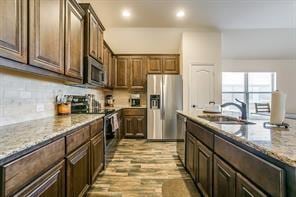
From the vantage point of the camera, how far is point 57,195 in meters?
1.60

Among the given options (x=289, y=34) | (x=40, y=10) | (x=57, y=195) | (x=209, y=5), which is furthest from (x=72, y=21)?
(x=289, y=34)

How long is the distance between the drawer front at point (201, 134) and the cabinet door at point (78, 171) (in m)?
1.23

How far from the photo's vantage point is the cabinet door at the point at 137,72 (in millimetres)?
6645

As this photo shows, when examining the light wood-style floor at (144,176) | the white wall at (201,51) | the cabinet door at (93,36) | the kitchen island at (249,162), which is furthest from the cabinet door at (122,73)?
the kitchen island at (249,162)

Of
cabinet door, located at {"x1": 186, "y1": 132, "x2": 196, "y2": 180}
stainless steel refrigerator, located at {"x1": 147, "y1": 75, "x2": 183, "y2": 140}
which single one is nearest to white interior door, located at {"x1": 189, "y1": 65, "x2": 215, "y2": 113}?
stainless steel refrigerator, located at {"x1": 147, "y1": 75, "x2": 183, "y2": 140}

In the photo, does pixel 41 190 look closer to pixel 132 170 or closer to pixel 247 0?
pixel 132 170

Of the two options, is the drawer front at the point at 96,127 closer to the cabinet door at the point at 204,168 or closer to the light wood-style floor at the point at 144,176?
the light wood-style floor at the point at 144,176

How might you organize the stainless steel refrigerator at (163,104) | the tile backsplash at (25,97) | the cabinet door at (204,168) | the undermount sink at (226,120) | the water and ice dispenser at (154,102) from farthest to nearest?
the water and ice dispenser at (154,102) → the stainless steel refrigerator at (163,104) → the undermount sink at (226,120) → the cabinet door at (204,168) → the tile backsplash at (25,97)

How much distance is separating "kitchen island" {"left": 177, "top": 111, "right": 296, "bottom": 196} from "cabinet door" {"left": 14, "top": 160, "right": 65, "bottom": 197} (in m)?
1.17

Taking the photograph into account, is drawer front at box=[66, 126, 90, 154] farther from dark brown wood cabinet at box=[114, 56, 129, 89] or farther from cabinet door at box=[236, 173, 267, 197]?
dark brown wood cabinet at box=[114, 56, 129, 89]

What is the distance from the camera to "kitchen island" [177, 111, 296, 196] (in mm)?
977

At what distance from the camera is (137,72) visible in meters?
6.65

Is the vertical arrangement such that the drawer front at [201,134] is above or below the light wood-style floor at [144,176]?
above

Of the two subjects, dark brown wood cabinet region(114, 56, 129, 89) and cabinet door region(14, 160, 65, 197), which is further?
dark brown wood cabinet region(114, 56, 129, 89)
